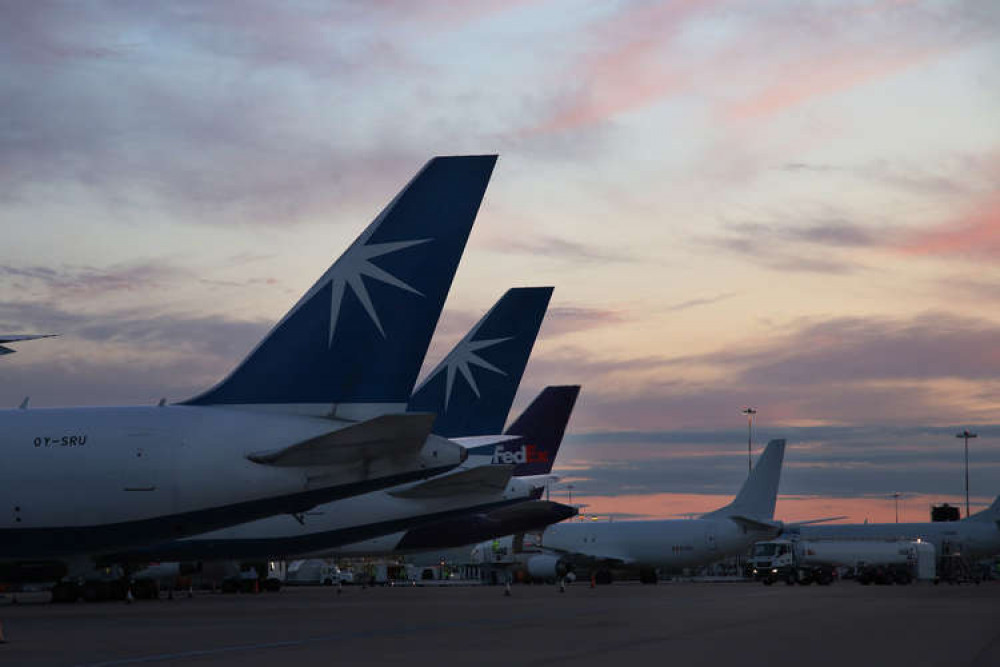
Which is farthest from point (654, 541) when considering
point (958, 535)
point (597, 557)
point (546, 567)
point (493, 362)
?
point (493, 362)

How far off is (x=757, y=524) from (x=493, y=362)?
45.2 metres

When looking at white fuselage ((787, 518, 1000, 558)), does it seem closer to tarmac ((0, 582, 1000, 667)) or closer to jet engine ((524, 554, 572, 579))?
jet engine ((524, 554, 572, 579))

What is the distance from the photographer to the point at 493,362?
4016 centimetres

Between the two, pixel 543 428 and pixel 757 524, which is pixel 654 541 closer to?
pixel 757 524

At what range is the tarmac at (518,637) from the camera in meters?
17.7

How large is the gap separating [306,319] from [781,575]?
62980mm

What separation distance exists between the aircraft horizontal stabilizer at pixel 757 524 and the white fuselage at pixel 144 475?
61.4m

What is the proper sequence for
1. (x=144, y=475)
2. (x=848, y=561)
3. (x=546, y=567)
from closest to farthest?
(x=144, y=475) → (x=848, y=561) → (x=546, y=567)

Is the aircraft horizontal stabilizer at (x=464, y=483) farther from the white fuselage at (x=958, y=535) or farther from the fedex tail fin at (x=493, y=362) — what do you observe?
the white fuselage at (x=958, y=535)

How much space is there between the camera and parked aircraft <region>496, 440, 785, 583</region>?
8169 cm

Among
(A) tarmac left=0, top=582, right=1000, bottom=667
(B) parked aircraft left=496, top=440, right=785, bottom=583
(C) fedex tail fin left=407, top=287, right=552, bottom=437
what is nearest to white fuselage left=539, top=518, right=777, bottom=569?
(B) parked aircraft left=496, top=440, right=785, bottom=583

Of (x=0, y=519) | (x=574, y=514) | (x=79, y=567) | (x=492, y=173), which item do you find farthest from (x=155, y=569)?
(x=492, y=173)

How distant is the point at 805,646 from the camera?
66.3 feet

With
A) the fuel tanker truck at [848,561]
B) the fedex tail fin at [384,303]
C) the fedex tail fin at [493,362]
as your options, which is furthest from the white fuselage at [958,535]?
the fedex tail fin at [384,303]
